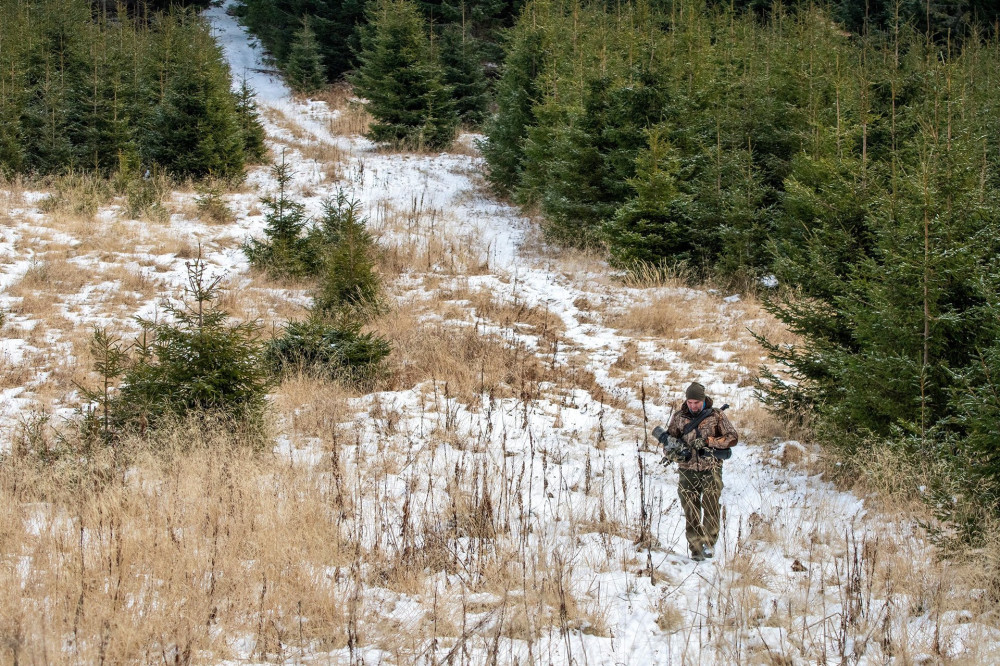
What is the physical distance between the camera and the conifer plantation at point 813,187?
558 cm

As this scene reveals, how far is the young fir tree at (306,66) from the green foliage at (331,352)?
24713mm

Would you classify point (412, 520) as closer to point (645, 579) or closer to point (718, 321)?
point (645, 579)

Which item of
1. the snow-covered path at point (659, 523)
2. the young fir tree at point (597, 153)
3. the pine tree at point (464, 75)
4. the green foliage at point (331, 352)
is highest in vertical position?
the pine tree at point (464, 75)

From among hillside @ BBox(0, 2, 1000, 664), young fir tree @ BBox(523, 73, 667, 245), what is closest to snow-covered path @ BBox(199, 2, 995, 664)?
hillside @ BBox(0, 2, 1000, 664)

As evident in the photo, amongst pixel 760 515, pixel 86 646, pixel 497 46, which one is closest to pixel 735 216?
pixel 760 515

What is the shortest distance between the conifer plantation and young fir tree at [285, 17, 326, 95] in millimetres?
12145

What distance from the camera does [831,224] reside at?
7.29m

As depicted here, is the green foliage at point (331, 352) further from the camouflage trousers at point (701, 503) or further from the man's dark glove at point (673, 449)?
the camouflage trousers at point (701, 503)

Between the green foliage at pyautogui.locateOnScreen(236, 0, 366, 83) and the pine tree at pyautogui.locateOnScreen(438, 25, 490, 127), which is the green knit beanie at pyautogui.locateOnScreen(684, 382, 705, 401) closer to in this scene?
the pine tree at pyautogui.locateOnScreen(438, 25, 490, 127)

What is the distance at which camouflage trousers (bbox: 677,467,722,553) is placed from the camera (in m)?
5.18

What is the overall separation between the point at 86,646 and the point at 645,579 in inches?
125

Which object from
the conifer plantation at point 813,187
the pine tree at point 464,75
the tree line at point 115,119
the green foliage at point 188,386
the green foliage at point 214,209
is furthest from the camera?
the pine tree at point 464,75

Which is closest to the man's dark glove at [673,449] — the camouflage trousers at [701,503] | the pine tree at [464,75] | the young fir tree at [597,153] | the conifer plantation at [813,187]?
the camouflage trousers at [701,503]

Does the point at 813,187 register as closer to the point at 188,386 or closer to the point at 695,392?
the point at 695,392
